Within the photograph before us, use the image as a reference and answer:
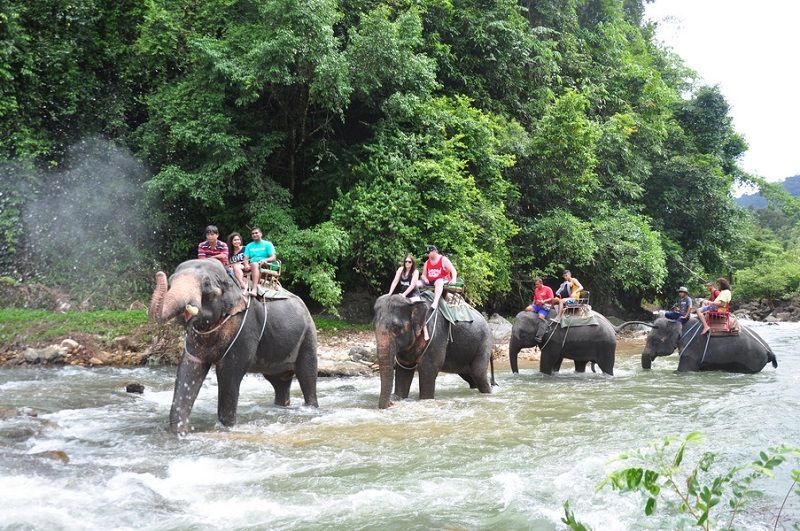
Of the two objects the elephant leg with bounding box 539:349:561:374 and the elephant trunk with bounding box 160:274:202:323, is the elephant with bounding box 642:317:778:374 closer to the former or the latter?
the elephant leg with bounding box 539:349:561:374

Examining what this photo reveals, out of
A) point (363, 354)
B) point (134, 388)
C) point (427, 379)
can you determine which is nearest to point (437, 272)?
point (427, 379)

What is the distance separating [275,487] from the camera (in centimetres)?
509

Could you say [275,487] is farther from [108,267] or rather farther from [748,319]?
[748,319]

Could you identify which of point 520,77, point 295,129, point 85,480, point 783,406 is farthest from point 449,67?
Result: point 85,480

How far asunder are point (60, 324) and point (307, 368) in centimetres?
806

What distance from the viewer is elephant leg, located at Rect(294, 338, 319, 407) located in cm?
875

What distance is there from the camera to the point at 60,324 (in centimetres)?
1432

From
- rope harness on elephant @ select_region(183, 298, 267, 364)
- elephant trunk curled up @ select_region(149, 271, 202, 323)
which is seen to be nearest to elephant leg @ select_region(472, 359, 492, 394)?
rope harness on elephant @ select_region(183, 298, 267, 364)

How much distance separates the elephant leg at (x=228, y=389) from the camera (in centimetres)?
725

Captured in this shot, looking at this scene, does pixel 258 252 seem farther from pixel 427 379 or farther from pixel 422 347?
pixel 427 379

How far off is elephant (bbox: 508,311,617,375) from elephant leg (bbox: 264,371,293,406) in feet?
16.8

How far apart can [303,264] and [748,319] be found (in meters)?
27.8

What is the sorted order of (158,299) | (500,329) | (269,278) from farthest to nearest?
(500,329)
(269,278)
(158,299)

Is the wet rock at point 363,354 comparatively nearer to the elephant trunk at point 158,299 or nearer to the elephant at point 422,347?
the elephant at point 422,347
